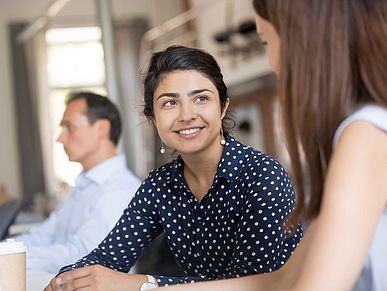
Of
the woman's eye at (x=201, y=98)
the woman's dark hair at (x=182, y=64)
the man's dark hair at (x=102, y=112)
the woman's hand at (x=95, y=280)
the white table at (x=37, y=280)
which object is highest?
the woman's dark hair at (x=182, y=64)

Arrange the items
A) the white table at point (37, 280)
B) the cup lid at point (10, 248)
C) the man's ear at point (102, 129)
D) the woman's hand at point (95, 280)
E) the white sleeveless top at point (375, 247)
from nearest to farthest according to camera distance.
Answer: the white sleeveless top at point (375, 247) < the cup lid at point (10, 248) < the woman's hand at point (95, 280) < the white table at point (37, 280) < the man's ear at point (102, 129)

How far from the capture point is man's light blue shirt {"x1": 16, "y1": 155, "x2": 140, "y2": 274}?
2.49m

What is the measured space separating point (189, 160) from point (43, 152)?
25.2ft

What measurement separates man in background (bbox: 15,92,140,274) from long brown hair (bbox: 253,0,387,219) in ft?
4.82

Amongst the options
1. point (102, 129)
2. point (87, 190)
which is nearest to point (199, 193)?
point (87, 190)

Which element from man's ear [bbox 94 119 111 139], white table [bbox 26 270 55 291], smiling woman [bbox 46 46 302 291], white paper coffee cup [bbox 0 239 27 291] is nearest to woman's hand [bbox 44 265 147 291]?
smiling woman [bbox 46 46 302 291]

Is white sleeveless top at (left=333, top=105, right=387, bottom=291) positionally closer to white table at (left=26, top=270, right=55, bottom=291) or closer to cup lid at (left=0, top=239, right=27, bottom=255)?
cup lid at (left=0, top=239, right=27, bottom=255)

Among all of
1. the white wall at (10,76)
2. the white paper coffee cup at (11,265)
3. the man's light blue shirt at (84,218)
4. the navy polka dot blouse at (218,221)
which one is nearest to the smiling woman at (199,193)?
the navy polka dot blouse at (218,221)

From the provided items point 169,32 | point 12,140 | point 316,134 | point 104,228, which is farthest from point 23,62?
point 316,134

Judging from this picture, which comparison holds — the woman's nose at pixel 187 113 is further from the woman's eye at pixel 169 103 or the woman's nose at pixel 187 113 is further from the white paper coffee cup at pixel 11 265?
the white paper coffee cup at pixel 11 265

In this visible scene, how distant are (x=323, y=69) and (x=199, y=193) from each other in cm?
91

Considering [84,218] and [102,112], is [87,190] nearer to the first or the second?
[84,218]

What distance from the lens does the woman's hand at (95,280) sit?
1735 millimetres

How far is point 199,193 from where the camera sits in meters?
1.96
